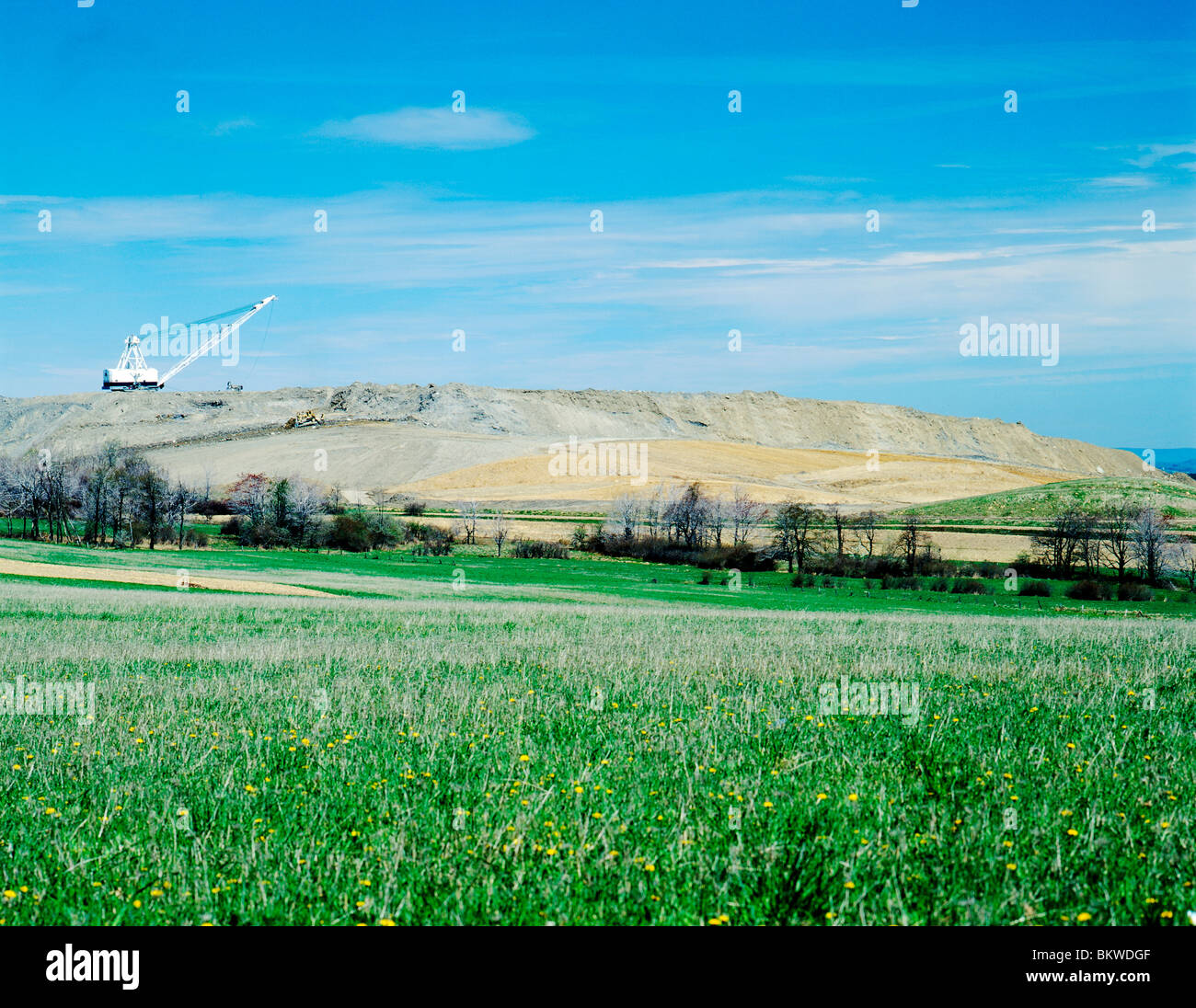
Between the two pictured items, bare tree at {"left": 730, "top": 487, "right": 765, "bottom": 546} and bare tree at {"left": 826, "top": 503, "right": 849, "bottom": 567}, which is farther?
bare tree at {"left": 730, "top": 487, "right": 765, "bottom": 546}

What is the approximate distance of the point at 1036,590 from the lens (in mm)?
62125

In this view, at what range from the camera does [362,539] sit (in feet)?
273

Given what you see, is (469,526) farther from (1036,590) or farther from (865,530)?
(1036,590)

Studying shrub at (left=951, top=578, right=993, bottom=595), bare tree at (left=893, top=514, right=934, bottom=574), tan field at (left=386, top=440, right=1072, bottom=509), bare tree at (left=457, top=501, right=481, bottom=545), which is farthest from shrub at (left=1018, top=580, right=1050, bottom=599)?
tan field at (left=386, top=440, right=1072, bottom=509)

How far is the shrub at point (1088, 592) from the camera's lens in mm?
59719

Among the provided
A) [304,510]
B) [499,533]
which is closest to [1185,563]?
[499,533]

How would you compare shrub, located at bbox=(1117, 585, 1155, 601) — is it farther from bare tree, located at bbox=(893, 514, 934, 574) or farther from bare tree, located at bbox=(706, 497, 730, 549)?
bare tree, located at bbox=(706, 497, 730, 549)

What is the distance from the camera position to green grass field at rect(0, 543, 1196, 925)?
536 centimetres

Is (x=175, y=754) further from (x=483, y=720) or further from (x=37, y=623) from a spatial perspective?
(x=37, y=623)

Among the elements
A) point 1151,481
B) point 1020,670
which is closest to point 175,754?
point 1020,670

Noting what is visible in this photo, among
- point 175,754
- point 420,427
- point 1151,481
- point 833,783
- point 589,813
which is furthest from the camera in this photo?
point 420,427

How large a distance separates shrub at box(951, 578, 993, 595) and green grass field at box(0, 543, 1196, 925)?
4977cm

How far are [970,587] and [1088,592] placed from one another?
6.90m
